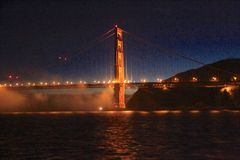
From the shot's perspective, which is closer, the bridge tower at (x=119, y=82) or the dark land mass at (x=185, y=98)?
the bridge tower at (x=119, y=82)

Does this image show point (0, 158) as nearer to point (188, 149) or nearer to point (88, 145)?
point (88, 145)

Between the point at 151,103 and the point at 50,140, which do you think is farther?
the point at 151,103

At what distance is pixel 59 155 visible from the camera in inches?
1318

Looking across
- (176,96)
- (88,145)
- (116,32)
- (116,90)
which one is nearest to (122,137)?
(88,145)

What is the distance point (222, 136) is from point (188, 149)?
10.1 metres

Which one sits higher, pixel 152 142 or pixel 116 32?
pixel 116 32

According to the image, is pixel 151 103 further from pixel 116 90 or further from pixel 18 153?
pixel 18 153

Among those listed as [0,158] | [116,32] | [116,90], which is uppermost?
[116,32]

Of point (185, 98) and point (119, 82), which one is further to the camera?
point (185, 98)

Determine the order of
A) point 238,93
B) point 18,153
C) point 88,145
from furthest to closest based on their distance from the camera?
point 238,93
point 88,145
point 18,153

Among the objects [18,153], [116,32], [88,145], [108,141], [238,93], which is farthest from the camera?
[238,93]

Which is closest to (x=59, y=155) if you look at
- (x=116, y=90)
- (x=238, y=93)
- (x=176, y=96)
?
(x=116, y=90)

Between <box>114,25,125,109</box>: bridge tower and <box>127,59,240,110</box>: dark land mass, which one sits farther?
<box>127,59,240,110</box>: dark land mass

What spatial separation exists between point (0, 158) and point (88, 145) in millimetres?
8296
